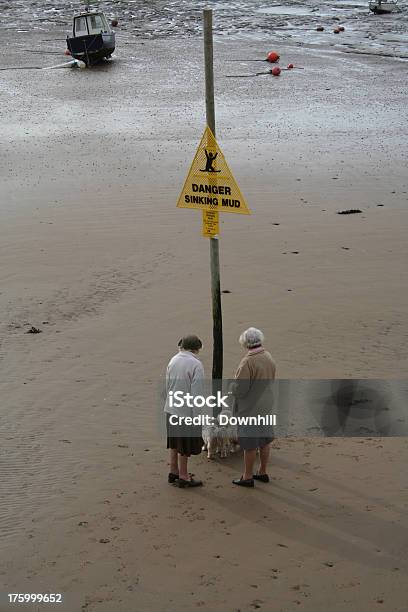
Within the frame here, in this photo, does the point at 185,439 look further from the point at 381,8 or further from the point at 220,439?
the point at 381,8

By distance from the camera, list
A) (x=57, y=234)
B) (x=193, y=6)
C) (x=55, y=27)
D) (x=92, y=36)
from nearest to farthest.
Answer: (x=57, y=234)
(x=92, y=36)
(x=55, y=27)
(x=193, y=6)

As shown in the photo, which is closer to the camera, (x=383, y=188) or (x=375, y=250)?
(x=375, y=250)

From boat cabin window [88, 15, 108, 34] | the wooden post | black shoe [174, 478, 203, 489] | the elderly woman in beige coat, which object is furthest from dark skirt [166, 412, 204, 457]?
boat cabin window [88, 15, 108, 34]

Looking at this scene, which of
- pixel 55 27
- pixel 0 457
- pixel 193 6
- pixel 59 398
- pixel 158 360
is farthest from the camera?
pixel 193 6

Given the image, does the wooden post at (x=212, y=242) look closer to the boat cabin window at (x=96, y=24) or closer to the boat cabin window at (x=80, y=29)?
the boat cabin window at (x=96, y=24)

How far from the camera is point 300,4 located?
57.7 metres

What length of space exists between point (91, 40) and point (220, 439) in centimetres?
2918

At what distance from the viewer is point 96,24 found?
37.1m

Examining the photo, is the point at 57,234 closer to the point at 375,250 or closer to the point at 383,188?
the point at 375,250

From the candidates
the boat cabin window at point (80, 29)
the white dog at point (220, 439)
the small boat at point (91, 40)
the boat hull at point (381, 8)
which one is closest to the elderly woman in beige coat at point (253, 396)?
the white dog at point (220, 439)

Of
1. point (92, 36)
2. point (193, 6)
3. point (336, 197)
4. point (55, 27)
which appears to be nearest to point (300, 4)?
point (193, 6)

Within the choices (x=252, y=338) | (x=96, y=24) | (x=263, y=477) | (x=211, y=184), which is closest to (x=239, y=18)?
(x=96, y=24)

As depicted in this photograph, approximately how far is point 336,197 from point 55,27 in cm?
3430
